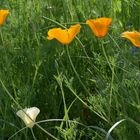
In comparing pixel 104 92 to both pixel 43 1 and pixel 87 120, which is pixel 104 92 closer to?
Answer: pixel 87 120

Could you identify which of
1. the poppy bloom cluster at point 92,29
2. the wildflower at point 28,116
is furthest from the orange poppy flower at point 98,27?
the wildflower at point 28,116

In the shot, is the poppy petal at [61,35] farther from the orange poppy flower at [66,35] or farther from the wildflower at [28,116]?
the wildflower at [28,116]

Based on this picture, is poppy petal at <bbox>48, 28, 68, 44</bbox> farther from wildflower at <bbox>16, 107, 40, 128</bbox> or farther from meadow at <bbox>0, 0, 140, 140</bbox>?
wildflower at <bbox>16, 107, 40, 128</bbox>

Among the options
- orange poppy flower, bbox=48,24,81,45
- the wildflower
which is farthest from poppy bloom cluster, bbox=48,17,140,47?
the wildflower

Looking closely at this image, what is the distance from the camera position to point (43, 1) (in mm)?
2508

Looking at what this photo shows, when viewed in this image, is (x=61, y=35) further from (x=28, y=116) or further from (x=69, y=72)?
(x=69, y=72)

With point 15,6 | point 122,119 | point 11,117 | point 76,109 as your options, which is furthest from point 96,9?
point 122,119

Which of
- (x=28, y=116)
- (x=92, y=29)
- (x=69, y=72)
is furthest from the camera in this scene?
(x=69, y=72)

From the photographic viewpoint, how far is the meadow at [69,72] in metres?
1.73

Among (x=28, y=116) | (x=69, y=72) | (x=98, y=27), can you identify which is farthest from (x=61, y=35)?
(x=69, y=72)

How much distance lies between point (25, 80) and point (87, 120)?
1.06 ft

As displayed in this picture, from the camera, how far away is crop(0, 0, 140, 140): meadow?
1.73m

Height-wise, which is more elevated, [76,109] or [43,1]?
[43,1]

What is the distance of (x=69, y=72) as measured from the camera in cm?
213
